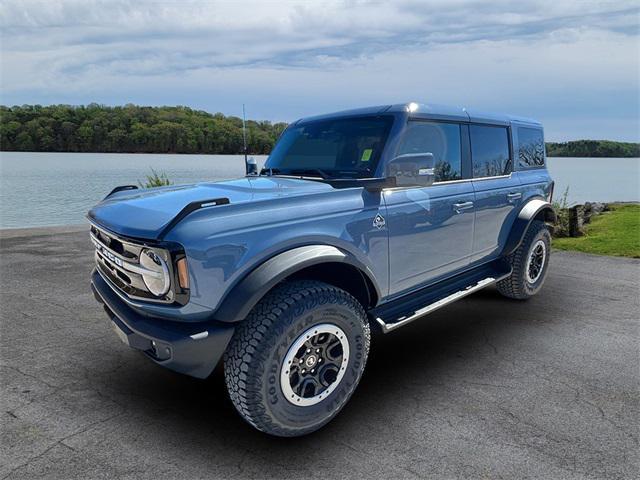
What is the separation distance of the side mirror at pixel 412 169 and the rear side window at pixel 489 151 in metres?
1.32

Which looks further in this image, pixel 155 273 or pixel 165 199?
pixel 165 199

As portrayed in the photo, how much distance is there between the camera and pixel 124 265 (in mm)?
2611

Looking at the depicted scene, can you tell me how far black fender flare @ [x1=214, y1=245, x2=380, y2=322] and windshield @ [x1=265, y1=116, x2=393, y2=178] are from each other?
38.9 inches

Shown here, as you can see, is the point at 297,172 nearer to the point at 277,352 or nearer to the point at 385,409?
the point at 277,352

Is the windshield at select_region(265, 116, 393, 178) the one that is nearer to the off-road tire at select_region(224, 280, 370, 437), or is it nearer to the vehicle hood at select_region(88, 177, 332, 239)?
the vehicle hood at select_region(88, 177, 332, 239)

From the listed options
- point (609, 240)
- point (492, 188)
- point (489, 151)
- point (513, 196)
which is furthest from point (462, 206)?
point (609, 240)

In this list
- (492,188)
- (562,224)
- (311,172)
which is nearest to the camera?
(311,172)

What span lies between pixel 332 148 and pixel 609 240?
25.1ft

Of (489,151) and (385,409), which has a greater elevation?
(489,151)

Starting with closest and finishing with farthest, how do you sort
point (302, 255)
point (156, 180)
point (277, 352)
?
point (277, 352) → point (302, 255) → point (156, 180)

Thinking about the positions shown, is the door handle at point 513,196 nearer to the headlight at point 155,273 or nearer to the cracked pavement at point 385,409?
the cracked pavement at point 385,409

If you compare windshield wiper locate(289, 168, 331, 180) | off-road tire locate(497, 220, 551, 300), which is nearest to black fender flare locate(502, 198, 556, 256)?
off-road tire locate(497, 220, 551, 300)

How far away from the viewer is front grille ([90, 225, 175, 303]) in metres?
2.47

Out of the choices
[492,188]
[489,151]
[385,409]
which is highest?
[489,151]
